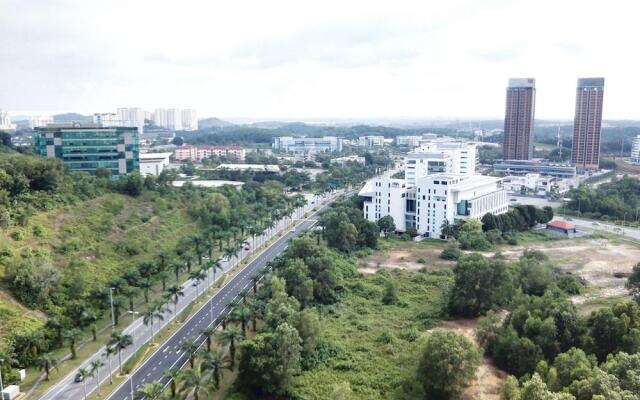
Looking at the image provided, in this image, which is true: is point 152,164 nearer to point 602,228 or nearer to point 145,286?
point 145,286

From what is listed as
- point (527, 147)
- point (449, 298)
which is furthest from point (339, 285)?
point (527, 147)

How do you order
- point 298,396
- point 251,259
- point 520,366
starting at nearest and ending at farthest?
point 298,396 → point 520,366 → point 251,259

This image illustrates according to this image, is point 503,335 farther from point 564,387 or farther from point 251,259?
point 251,259

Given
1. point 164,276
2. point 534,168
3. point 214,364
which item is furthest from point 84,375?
point 534,168

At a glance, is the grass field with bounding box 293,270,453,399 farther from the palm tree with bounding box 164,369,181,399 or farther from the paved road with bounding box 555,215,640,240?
the paved road with bounding box 555,215,640,240

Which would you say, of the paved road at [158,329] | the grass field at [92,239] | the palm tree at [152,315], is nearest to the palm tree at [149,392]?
the paved road at [158,329]

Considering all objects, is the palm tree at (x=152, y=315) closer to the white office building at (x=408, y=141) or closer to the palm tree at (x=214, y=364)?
the palm tree at (x=214, y=364)
